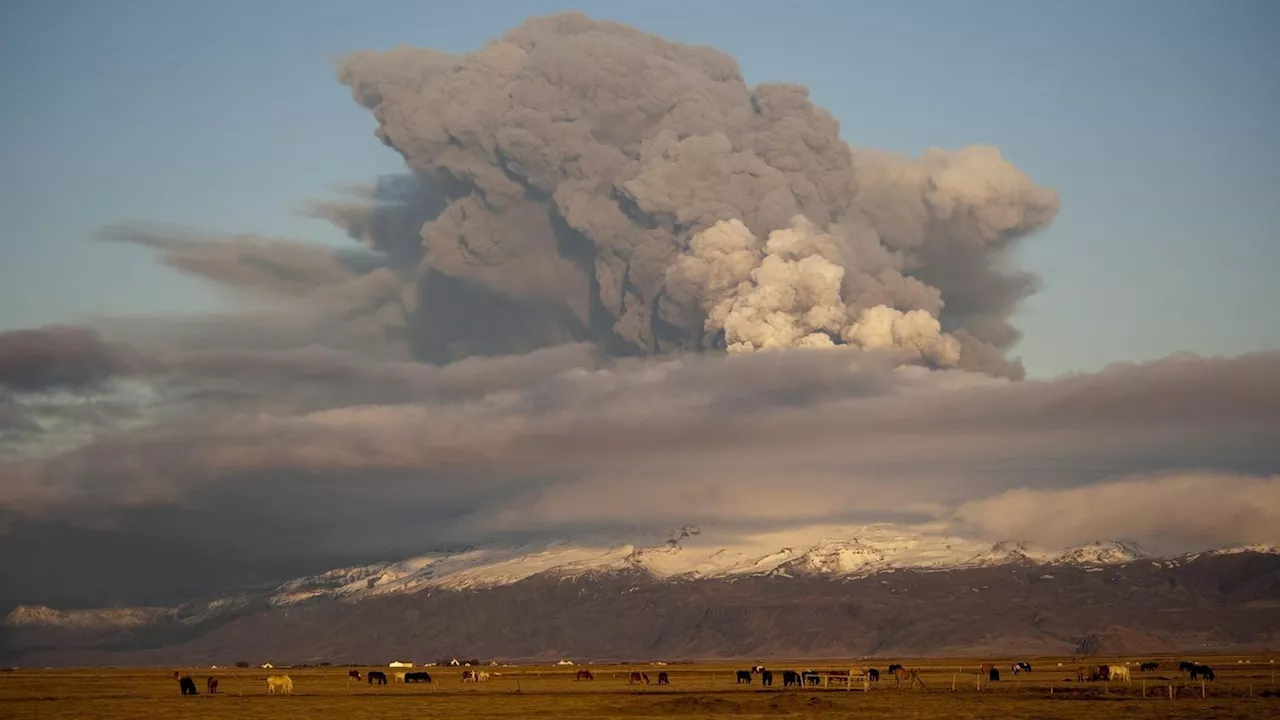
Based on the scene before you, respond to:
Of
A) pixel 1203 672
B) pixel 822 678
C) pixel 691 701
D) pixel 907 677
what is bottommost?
pixel 907 677

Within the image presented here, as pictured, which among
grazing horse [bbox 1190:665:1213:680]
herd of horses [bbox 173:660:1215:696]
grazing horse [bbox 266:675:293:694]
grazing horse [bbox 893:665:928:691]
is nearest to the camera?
grazing horse [bbox 1190:665:1213:680]

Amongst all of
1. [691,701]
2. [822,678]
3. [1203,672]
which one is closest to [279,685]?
[822,678]

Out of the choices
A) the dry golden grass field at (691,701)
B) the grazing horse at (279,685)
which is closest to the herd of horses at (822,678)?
the grazing horse at (279,685)

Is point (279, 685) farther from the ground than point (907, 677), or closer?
farther from the ground

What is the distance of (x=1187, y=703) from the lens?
9669cm

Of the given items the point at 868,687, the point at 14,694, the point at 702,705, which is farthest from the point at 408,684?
the point at 702,705

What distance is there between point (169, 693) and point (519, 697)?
115 ft

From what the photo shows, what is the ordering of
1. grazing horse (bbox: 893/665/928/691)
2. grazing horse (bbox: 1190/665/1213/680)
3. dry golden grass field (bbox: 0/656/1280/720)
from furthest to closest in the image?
1. grazing horse (bbox: 893/665/928/691)
2. grazing horse (bbox: 1190/665/1213/680)
3. dry golden grass field (bbox: 0/656/1280/720)

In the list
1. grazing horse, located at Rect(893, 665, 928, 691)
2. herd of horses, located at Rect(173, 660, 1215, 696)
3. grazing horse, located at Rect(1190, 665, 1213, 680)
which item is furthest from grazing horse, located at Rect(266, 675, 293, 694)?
grazing horse, located at Rect(1190, 665, 1213, 680)

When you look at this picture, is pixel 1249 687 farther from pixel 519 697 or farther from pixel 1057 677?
pixel 519 697

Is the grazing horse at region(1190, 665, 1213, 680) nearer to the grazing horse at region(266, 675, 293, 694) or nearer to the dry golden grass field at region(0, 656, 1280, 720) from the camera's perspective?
the dry golden grass field at region(0, 656, 1280, 720)

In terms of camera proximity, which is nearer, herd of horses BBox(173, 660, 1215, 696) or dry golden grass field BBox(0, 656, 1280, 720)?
dry golden grass field BBox(0, 656, 1280, 720)

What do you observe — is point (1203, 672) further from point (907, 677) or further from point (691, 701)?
point (691, 701)

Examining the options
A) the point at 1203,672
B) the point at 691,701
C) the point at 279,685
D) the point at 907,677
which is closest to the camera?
the point at 691,701
